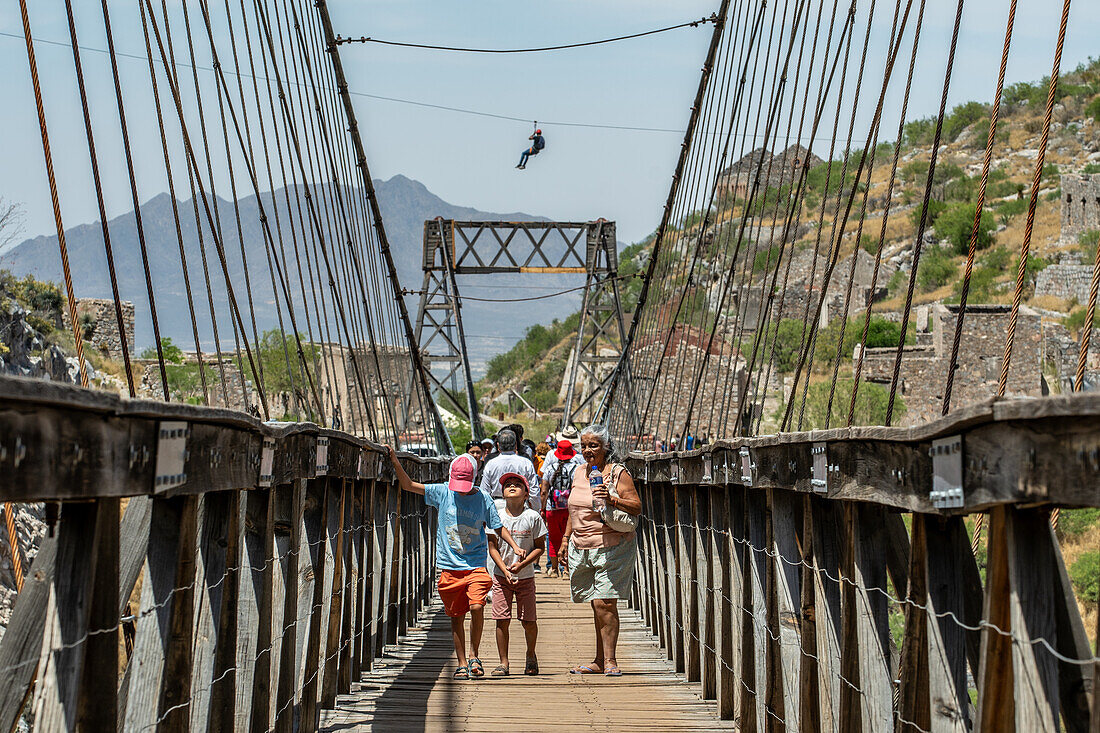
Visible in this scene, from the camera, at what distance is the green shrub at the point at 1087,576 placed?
16.9m

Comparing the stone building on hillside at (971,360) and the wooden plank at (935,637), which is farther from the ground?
the stone building on hillside at (971,360)

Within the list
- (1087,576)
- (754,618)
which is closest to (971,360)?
(1087,576)

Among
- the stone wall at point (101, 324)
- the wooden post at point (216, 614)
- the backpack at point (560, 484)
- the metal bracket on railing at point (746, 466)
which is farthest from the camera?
the stone wall at point (101, 324)

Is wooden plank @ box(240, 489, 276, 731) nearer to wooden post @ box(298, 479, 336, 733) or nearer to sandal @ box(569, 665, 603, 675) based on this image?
wooden post @ box(298, 479, 336, 733)

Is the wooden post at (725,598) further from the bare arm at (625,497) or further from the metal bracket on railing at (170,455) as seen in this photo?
the metal bracket on railing at (170,455)

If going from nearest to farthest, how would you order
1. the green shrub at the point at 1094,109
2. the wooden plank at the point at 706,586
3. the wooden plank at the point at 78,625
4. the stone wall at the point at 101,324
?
the wooden plank at the point at 78,625, the wooden plank at the point at 706,586, the stone wall at the point at 101,324, the green shrub at the point at 1094,109

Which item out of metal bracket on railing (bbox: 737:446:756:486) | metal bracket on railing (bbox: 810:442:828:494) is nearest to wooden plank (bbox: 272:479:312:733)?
metal bracket on railing (bbox: 737:446:756:486)

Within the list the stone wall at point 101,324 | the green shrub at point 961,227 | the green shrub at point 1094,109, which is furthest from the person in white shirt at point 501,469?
the green shrub at point 1094,109

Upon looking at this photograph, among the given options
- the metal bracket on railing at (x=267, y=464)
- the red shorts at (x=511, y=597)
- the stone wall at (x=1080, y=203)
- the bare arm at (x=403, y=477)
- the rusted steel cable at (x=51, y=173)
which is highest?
the stone wall at (x=1080, y=203)

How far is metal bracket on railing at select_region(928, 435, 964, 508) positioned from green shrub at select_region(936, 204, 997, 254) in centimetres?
5280

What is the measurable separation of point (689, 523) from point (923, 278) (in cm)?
4868

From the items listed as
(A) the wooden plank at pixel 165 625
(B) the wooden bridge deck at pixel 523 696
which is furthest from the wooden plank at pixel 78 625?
(B) the wooden bridge deck at pixel 523 696

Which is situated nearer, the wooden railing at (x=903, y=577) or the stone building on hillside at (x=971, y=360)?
the wooden railing at (x=903, y=577)

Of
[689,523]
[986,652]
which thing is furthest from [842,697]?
[689,523]
